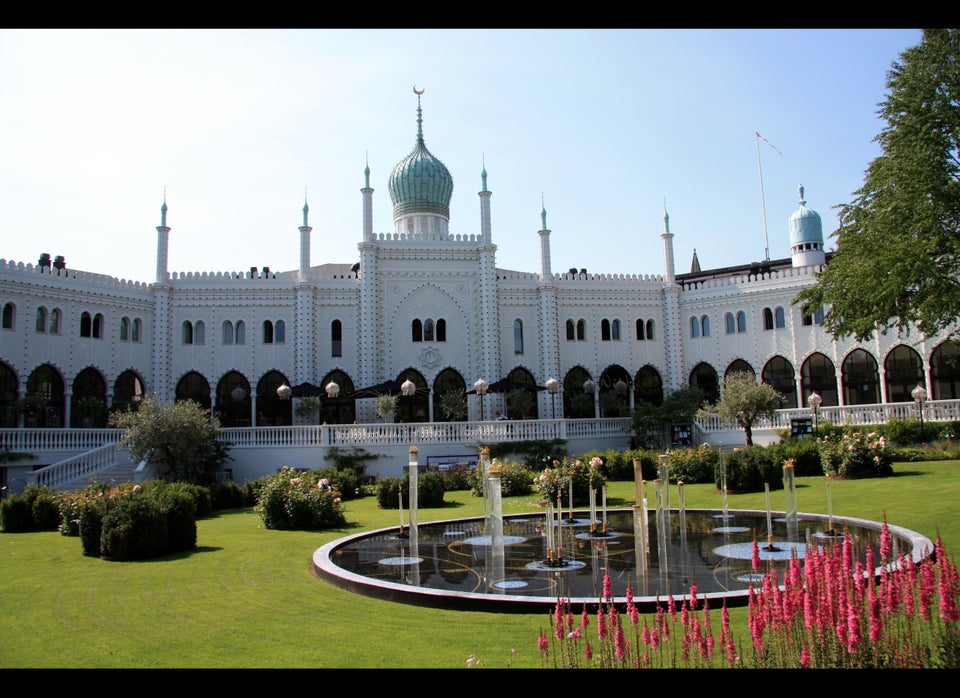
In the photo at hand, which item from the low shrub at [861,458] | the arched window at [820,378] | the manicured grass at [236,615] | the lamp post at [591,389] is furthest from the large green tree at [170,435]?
the arched window at [820,378]

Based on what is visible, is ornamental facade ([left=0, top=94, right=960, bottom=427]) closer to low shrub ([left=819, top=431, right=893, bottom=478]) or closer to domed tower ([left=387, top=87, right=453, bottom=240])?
domed tower ([left=387, top=87, right=453, bottom=240])

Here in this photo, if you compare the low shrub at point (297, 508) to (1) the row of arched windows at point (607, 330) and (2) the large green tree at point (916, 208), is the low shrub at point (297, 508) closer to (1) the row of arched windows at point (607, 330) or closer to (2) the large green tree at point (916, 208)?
(2) the large green tree at point (916, 208)

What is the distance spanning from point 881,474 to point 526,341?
23281 millimetres

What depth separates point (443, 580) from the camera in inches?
442

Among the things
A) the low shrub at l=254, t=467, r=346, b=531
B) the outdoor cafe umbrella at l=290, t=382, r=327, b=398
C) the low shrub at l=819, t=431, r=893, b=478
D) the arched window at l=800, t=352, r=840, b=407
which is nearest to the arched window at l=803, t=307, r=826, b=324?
the arched window at l=800, t=352, r=840, b=407

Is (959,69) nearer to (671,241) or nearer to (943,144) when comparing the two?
(943,144)

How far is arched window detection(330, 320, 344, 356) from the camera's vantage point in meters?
40.6

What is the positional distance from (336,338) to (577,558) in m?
29.9

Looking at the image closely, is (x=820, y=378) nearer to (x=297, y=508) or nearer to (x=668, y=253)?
(x=668, y=253)

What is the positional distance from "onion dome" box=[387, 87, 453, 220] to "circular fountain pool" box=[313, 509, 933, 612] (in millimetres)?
30948

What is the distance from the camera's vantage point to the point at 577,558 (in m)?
12.7

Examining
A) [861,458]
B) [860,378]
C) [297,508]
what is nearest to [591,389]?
[860,378]

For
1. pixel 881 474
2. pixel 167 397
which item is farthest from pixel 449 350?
pixel 881 474

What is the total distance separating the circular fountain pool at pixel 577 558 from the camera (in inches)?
387
